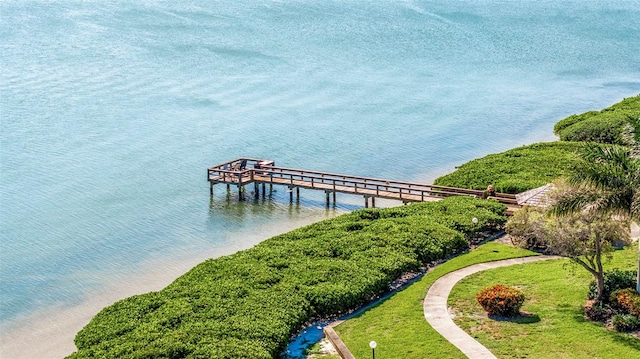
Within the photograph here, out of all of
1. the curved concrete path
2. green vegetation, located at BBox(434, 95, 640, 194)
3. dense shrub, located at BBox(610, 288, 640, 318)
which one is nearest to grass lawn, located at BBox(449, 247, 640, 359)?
the curved concrete path

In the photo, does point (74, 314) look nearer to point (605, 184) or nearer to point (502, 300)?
point (502, 300)

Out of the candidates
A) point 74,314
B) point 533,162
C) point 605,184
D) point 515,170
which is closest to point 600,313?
point 605,184

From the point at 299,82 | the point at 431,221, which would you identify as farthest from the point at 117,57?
the point at 431,221

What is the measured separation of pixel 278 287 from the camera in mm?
39344

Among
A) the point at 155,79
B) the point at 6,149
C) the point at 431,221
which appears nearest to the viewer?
the point at 431,221

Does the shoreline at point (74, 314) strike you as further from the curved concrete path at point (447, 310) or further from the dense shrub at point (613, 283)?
the dense shrub at point (613, 283)

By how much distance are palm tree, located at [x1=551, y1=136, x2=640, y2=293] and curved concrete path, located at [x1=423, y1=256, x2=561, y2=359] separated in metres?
6.69

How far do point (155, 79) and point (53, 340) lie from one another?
201 feet

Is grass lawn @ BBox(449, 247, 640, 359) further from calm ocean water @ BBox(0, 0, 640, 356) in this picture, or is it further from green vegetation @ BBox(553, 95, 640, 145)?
green vegetation @ BBox(553, 95, 640, 145)

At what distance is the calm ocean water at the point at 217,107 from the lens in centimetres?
5609

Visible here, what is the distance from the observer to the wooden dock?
5997 centimetres

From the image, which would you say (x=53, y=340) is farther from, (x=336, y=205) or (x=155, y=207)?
(x=336, y=205)

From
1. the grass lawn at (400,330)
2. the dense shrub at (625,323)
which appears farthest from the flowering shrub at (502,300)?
the dense shrub at (625,323)

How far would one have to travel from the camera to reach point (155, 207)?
62281 mm
